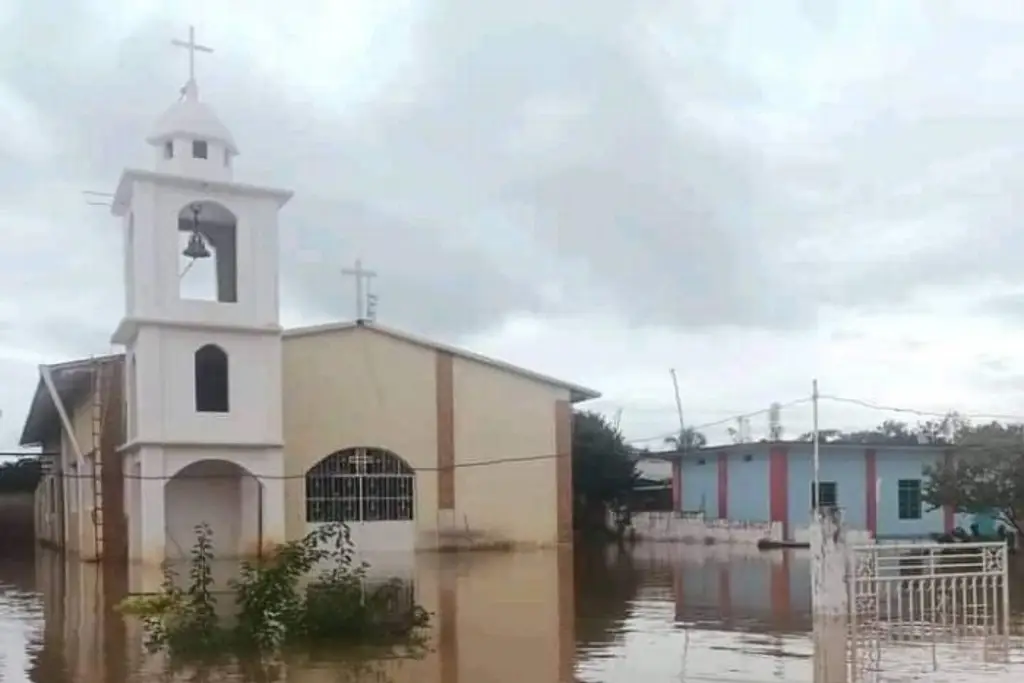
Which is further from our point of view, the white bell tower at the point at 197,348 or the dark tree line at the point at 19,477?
the dark tree line at the point at 19,477

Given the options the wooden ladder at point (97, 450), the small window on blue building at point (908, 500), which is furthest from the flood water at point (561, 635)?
the small window on blue building at point (908, 500)

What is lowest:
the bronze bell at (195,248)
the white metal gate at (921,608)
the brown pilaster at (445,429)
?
the white metal gate at (921,608)

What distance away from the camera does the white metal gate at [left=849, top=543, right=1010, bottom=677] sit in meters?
11.0

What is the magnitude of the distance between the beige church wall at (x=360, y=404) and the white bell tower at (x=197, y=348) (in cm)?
237

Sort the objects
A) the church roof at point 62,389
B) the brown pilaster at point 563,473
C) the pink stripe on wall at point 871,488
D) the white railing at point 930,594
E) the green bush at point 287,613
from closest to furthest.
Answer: the white railing at point 930,594 < the green bush at point 287,613 < the church roof at point 62,389 < the brown pilaster at point 563,473 < the pink stripe on wall at point 871,488

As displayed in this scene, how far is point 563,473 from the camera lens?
31281 millimetres

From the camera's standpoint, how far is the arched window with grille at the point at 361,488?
95.0ft

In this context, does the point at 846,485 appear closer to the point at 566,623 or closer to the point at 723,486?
the point at 723,486

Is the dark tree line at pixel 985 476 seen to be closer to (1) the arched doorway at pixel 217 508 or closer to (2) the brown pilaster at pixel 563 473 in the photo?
(2) the brown pilaster at pixel 563 473

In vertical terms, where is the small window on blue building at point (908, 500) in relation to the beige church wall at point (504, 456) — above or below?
below

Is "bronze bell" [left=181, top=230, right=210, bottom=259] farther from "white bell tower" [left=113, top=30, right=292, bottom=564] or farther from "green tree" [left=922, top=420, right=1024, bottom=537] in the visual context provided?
"green tree" [left=922, top=420, right=1024, bottom=537]

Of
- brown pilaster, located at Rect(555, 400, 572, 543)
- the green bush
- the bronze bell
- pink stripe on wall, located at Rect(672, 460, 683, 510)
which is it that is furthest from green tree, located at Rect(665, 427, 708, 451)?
the green bush

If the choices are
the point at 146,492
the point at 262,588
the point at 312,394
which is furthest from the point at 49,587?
the point at 262,588

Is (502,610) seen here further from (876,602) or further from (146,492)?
(146,492)
